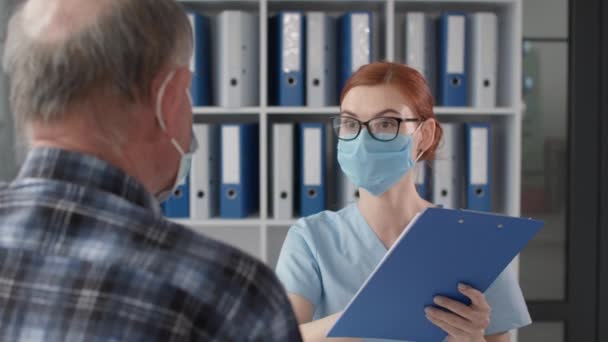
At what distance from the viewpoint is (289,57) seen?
2201 mm

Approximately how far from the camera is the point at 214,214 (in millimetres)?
2301

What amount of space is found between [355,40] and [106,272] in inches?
68.4

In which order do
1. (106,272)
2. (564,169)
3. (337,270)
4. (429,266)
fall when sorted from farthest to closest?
(564,169) → (337,270) → (429,266) → (106,272)

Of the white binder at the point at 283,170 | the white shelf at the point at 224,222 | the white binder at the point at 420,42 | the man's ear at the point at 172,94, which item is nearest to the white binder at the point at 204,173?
→ the white shelf at the point at 224,222

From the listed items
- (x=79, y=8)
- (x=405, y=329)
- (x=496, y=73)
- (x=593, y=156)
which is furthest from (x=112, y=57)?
(x=593, y=156)

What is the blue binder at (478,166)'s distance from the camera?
2234mm

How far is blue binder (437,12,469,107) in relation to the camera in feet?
7.28

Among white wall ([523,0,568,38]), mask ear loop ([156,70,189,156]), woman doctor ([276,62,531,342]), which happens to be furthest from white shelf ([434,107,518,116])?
mask ear loop ([156,70,189,156])

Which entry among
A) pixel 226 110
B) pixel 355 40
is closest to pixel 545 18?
pixel 355 40

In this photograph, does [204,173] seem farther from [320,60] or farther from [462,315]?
[462,315]

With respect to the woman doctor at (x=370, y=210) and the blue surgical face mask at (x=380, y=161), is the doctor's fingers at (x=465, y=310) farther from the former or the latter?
the blue surgical face mask at (x=380, y=161)

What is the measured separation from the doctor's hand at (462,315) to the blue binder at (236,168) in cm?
117

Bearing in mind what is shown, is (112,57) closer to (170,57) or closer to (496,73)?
(170,57)

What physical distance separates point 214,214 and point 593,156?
1.44 metres
